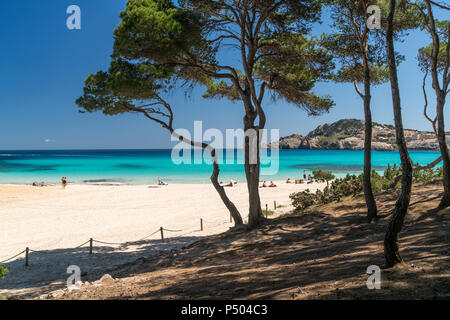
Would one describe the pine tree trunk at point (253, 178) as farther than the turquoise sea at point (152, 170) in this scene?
No

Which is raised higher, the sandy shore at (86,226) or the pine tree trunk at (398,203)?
the pine tree trunk at (398,203)

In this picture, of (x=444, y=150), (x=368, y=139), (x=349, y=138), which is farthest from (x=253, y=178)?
(x=349, y=138)

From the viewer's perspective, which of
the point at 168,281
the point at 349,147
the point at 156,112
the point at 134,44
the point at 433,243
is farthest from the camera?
the point at 349,147

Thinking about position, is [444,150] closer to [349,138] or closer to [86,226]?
[86,226]

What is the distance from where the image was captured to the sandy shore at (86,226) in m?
8.61

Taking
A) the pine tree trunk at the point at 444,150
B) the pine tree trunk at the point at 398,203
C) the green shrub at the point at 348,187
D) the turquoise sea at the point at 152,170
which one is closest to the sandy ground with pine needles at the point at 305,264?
the pine tree trunk at the point at 398,203

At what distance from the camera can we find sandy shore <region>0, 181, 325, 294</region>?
8.61 m

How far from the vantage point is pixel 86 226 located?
531 inches

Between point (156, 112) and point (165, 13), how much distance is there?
10.3ft

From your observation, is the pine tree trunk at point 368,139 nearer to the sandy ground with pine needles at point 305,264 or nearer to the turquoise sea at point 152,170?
the sandy ground with pine needles at point 305,264

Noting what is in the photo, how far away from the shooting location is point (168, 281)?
17.3ft

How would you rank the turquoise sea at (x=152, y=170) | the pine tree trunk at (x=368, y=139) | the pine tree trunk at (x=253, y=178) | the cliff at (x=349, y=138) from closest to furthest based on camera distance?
the pine tree trunk at (x=368, y=139)
the pine tree trunk at (x=253, y=178)
the turquoise sea at (x=152, y=170)
the cliff at (x=349, y=138)
